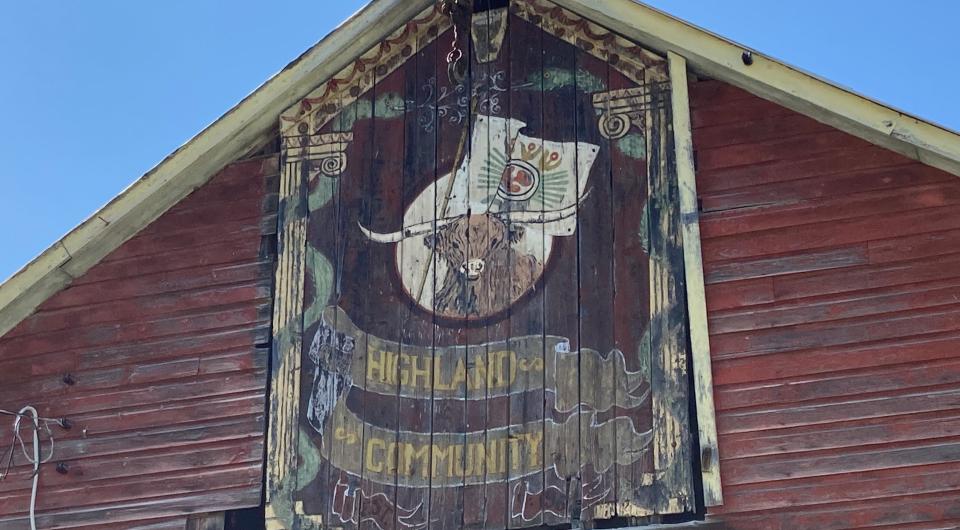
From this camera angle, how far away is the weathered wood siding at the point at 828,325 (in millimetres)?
9477

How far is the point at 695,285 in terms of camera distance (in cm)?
1014

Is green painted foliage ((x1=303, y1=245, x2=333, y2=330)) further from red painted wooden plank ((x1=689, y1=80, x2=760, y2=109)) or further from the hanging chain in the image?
red painted wooden plank ((x1=689, y1=80, x2=760, y2=109))

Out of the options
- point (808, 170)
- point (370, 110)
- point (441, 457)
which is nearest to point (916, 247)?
point (808, 170)

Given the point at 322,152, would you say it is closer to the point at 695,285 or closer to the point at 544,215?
the point at 544,215

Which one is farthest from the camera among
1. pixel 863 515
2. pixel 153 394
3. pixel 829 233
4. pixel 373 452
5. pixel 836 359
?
pixel 153 394

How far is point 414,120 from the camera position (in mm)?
11336

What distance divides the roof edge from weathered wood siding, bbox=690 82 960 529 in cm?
244

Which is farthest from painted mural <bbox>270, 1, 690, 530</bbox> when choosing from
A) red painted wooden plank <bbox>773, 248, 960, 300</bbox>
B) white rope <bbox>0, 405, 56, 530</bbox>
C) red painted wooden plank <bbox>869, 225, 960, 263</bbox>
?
white rope <bbox>0, 405, 56, 530</bbox>

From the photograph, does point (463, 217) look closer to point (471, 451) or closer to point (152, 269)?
point (471, 451)

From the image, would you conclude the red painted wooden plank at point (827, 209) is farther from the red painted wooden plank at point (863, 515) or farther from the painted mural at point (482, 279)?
the red painted wooden plank at point (863, 515)

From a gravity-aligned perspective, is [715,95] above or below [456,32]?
below

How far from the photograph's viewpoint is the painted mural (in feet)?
33.2

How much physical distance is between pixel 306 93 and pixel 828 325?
13.0 feet

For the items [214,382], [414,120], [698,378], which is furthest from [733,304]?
[214,382]
